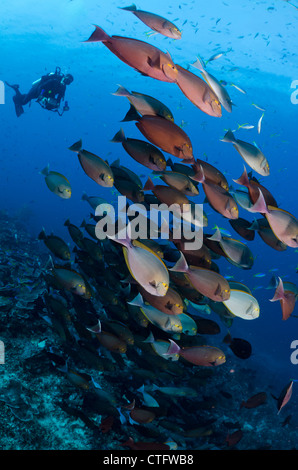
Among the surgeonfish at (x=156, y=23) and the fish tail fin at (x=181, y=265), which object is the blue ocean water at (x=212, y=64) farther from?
the surgeonfish at (x=156, y=23)

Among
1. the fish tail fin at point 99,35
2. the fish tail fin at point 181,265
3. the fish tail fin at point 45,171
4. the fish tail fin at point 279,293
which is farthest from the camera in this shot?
the fish tail fin at point 45,171

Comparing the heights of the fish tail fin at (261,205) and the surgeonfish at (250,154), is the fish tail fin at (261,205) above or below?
below

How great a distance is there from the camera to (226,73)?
27.5 meters

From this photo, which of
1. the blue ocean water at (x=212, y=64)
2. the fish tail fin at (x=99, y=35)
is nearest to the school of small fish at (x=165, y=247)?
the fish tail fin at (x=99, y=35)

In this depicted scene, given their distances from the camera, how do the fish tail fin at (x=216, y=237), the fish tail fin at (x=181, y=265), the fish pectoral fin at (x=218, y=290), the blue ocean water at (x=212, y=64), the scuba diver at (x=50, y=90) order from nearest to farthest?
the fish tail fin at (x=181, y=265) → the fish pectoral fin at (x=218, y=290) → the fish tail fin at (x=216, y=237) → the scuba diver at (x=50, y=90) → the blue ocean water at (x=212, y=64)

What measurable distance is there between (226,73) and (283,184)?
121 feet

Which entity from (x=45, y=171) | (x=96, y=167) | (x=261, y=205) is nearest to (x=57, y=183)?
(x=45, y=171)

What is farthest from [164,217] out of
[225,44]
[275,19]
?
[225,44]

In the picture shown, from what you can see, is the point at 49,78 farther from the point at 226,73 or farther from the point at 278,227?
the point at 226,73

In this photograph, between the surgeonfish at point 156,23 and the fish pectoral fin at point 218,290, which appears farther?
the fish pectoral fin at point 218,290

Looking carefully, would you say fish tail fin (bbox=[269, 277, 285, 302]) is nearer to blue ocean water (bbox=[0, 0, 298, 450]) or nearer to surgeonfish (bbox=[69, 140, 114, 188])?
surgeonfish (bbox=[69, 140, 114, 188])

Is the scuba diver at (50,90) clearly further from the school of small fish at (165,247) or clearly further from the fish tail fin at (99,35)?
the fish tail fin at (99,35)

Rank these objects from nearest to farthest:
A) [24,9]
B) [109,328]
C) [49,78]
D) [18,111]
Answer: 1. [109,328]
2. [49,78]
3. [18,111]
4. [24,9]

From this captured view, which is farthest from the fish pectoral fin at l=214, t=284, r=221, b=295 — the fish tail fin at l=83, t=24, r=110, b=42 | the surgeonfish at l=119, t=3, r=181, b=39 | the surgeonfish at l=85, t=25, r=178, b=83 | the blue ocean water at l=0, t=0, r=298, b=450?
the blue ocean water at l=0, t=0, r=298, b=450
